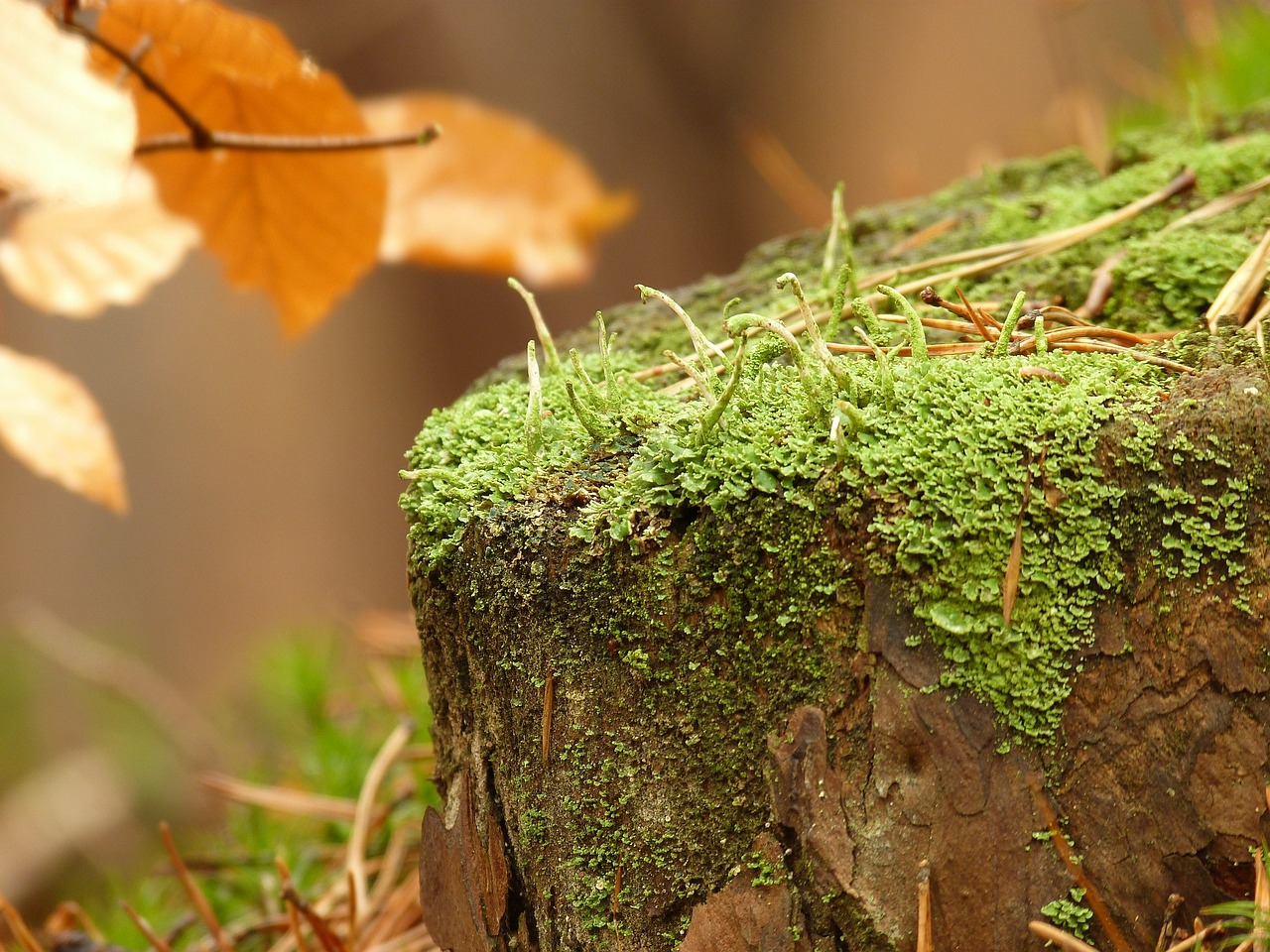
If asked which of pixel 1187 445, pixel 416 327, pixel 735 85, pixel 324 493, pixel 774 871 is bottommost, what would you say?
pixel 774 871

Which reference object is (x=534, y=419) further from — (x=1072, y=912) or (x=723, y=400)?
(x=1072, y=912)

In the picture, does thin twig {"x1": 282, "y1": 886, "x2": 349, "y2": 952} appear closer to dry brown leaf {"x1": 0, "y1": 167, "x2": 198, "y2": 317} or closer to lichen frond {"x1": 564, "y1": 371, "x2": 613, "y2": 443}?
lichen frond {"x1": 564, "y1": 371, "x2": 613, "y2": 443}

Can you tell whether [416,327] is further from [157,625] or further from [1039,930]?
[1039,930]

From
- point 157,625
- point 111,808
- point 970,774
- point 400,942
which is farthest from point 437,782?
point 157,625

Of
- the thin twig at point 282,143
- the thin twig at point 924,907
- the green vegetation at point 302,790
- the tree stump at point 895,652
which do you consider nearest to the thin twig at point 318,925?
the green vegetation at point 302,790

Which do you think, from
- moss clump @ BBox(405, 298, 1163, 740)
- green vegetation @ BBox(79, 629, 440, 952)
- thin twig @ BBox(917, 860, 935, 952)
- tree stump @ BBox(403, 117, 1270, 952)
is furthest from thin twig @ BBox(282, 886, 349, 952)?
thin twig @ BBox(917, 860, 935, 952)

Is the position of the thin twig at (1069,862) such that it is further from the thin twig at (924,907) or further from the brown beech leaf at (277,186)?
the brown beech leaf at (277,186)

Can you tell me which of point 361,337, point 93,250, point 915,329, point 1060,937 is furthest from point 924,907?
point 361,337
